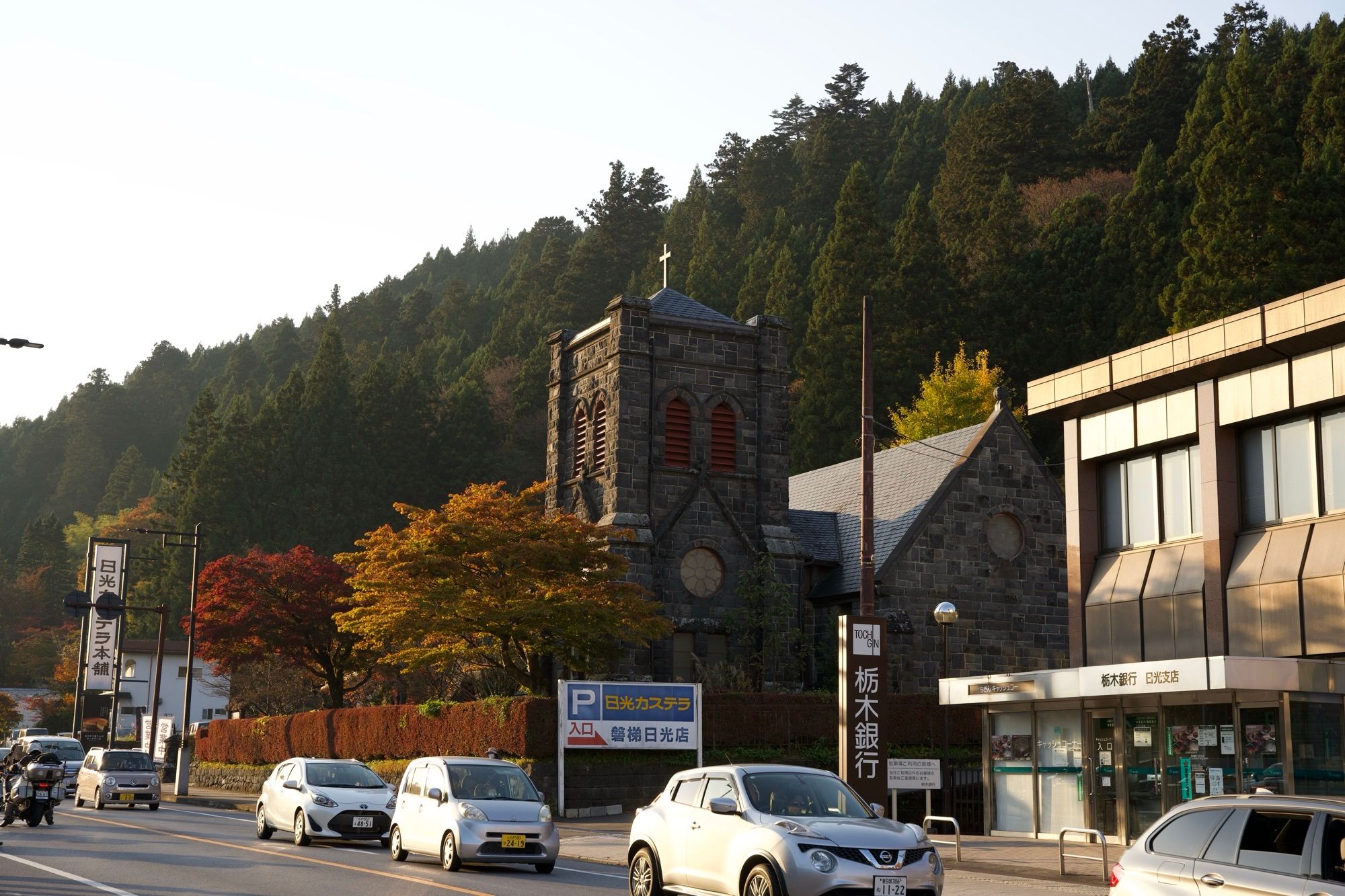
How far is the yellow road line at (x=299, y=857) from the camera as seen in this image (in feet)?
57.1

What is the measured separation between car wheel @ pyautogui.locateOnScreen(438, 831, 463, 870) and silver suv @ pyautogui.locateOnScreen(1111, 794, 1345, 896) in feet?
34.9

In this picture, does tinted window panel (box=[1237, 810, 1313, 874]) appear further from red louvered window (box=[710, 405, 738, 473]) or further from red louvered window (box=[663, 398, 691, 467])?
red louvered window (box=[710, 405, 738, 473])

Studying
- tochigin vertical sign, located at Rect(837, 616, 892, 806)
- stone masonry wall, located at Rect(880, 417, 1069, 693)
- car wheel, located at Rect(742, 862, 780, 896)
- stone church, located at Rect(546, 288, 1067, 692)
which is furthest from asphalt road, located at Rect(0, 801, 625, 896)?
stone masonry wall, located at Rect(880, 417, 1069, 693)

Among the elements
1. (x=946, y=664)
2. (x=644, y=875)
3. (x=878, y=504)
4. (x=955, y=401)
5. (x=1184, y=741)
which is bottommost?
(x=644, y=875)

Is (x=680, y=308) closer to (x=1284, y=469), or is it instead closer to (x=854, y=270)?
(x=1284, y=469)

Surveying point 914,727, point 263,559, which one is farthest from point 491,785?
point 263,559

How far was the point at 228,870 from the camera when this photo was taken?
19438 mm

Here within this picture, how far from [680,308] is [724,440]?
4.42m

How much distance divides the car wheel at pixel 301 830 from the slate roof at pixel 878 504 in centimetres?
2153

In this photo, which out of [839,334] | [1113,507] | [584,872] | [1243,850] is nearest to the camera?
[1243,850]

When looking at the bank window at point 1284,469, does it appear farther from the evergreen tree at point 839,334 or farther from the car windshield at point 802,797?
the evergreen tree at point 839,334

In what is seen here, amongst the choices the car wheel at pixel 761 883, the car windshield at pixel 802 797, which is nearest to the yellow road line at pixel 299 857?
the car windshield at pixel 802 797

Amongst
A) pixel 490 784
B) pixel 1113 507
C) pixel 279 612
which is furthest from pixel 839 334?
pixel 490 784

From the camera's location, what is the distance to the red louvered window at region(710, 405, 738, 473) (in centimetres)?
4422
